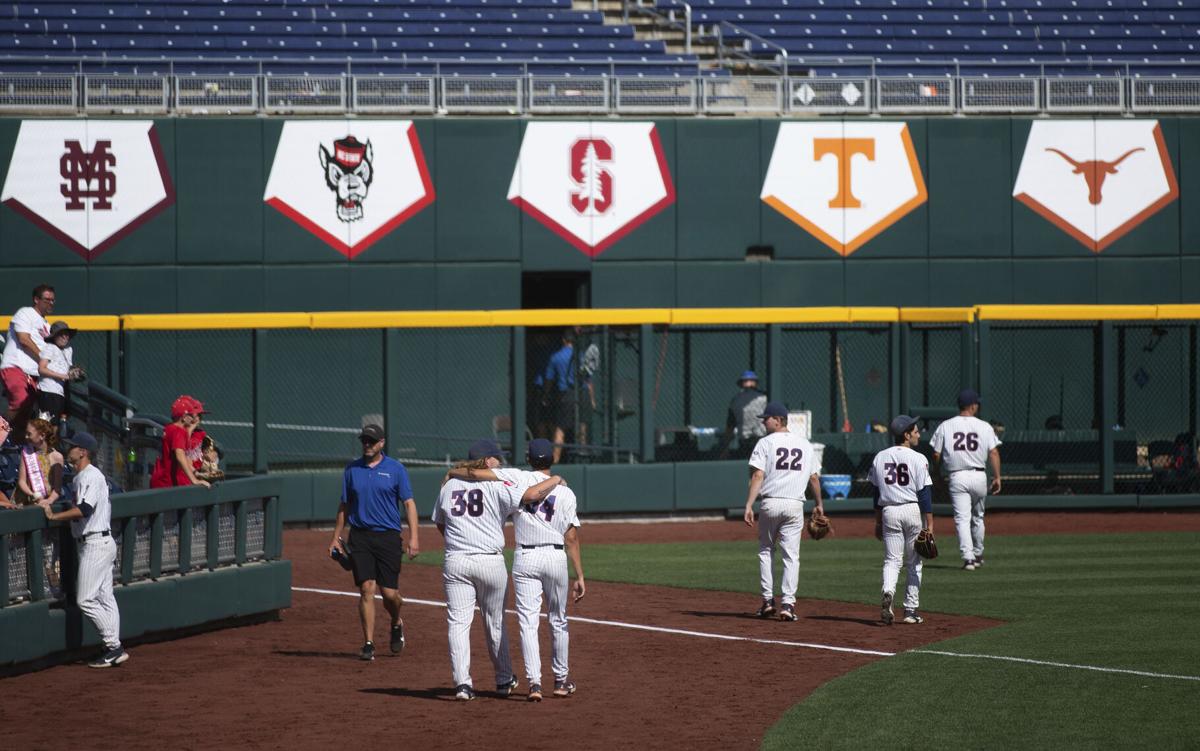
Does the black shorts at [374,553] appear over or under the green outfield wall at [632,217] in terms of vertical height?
under

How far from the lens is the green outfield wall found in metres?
Result: 24.2

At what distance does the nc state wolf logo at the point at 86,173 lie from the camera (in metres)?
23.9

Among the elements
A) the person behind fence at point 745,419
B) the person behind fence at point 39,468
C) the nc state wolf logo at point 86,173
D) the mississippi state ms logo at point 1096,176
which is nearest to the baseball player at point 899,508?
the person behind fence at point 39,468

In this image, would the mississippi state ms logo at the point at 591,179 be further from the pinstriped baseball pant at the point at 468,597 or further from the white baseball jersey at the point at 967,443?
the pinstriped baseball pant at the point at 468,597

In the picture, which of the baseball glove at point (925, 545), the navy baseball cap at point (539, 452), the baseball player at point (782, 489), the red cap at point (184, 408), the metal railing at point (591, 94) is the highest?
the metal railing at point (591, 94)

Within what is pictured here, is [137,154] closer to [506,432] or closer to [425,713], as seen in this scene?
[506,432]

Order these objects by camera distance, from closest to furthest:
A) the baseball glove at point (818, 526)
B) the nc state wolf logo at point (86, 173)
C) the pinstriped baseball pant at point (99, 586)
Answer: the pinstriped baseball pant at point (99, 586) < the baseball glove at point (818, 526) < the nc state wolf logo at point (86, 173)

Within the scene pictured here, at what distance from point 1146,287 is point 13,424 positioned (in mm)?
18951

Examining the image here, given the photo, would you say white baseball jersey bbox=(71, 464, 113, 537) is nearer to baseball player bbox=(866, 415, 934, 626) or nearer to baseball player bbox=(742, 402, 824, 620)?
baseball player bbox=(742, 402, 824, 620)

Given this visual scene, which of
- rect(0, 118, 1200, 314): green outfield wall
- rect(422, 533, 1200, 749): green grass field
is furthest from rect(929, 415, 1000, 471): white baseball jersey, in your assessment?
rect(0, 118, 1200, 314): green outfield wall

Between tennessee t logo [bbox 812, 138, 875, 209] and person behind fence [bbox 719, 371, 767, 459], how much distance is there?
4.96 meters

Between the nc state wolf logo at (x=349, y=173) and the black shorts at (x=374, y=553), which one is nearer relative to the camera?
the black shorts at (x=374, y=553)

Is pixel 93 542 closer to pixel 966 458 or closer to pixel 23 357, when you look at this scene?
pixel 23 357

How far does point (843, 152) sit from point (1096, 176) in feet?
14.5
